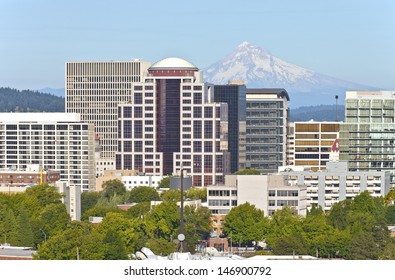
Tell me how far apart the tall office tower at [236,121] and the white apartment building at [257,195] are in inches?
2625

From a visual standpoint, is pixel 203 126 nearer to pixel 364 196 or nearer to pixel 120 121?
pixel 120 121

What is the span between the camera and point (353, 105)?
6481 inches

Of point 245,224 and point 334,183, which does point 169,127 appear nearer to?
point 334,183

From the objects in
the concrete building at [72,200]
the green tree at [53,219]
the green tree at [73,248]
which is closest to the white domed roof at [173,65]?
the concrete building at [72,200]

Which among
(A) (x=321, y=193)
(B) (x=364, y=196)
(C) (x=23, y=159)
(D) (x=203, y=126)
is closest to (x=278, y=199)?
(B) (x=364, y=196)

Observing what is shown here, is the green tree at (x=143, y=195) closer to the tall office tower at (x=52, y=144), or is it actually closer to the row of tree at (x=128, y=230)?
the row of tree at (x=128, y=230)

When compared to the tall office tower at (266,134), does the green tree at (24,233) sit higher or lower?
lower

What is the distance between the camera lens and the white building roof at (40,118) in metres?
186

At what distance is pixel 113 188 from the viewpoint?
16112 cm

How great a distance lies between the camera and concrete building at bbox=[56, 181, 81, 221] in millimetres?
125200

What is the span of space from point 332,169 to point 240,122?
1939 inches

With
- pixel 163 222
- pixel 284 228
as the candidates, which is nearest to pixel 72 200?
pixel 163 222

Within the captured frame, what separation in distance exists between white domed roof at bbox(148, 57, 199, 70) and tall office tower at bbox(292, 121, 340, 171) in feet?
52.4
